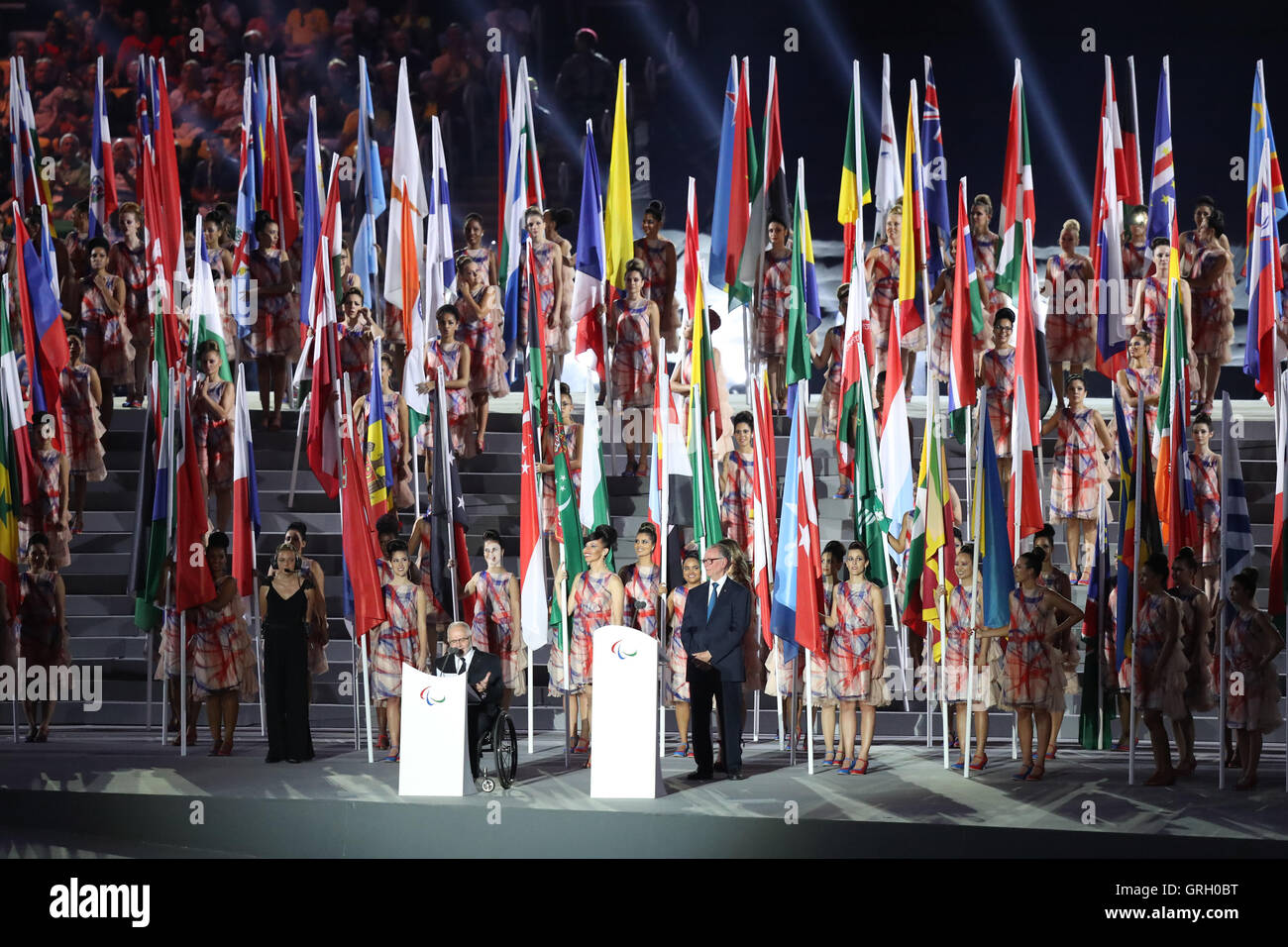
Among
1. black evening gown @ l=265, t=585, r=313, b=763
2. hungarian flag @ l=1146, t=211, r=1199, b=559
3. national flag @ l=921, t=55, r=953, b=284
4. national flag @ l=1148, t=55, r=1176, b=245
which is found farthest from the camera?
national flag @ l=921, t=55, r=953, b=284

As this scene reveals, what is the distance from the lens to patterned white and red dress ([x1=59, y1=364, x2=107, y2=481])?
596 inches

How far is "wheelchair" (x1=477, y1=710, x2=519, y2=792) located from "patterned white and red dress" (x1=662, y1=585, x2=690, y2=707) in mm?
1429

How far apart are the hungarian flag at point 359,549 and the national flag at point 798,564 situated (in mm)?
2580

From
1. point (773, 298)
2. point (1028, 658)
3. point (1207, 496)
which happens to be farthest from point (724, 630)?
point (773, 298)

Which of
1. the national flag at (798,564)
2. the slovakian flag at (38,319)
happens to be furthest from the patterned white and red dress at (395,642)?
the slovakian flag at (38,319)

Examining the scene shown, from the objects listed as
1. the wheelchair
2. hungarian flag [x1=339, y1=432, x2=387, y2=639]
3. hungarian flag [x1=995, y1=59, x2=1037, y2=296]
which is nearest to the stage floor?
the wheelchair

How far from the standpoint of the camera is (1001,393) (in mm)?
15117

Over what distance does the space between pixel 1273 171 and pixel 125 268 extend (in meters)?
10.2

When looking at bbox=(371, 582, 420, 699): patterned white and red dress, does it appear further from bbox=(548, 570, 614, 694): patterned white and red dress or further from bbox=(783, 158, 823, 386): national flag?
bbox=(783, 158, 823, 386): national flag

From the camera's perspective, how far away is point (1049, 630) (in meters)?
11.3

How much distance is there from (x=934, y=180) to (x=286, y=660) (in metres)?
8.35

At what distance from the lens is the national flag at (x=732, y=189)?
1598 cm

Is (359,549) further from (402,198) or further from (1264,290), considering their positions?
(1264,290)

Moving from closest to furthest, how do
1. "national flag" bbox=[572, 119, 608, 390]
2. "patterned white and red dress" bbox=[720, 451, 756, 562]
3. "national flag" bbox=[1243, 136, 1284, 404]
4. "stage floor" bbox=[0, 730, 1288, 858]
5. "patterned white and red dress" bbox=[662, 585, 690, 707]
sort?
"stage floor" bbox=[0, 730, 1288, 858] → "patterned white and red dress" bbox=[662, 585, 690, 707] → "patterned white and red dress" bbox=[720, 451, 756, 562] → "national flag" bbox=[1243, 136, 1284, 404] → "national flag" bbox=[572, 119, 608, 390]
